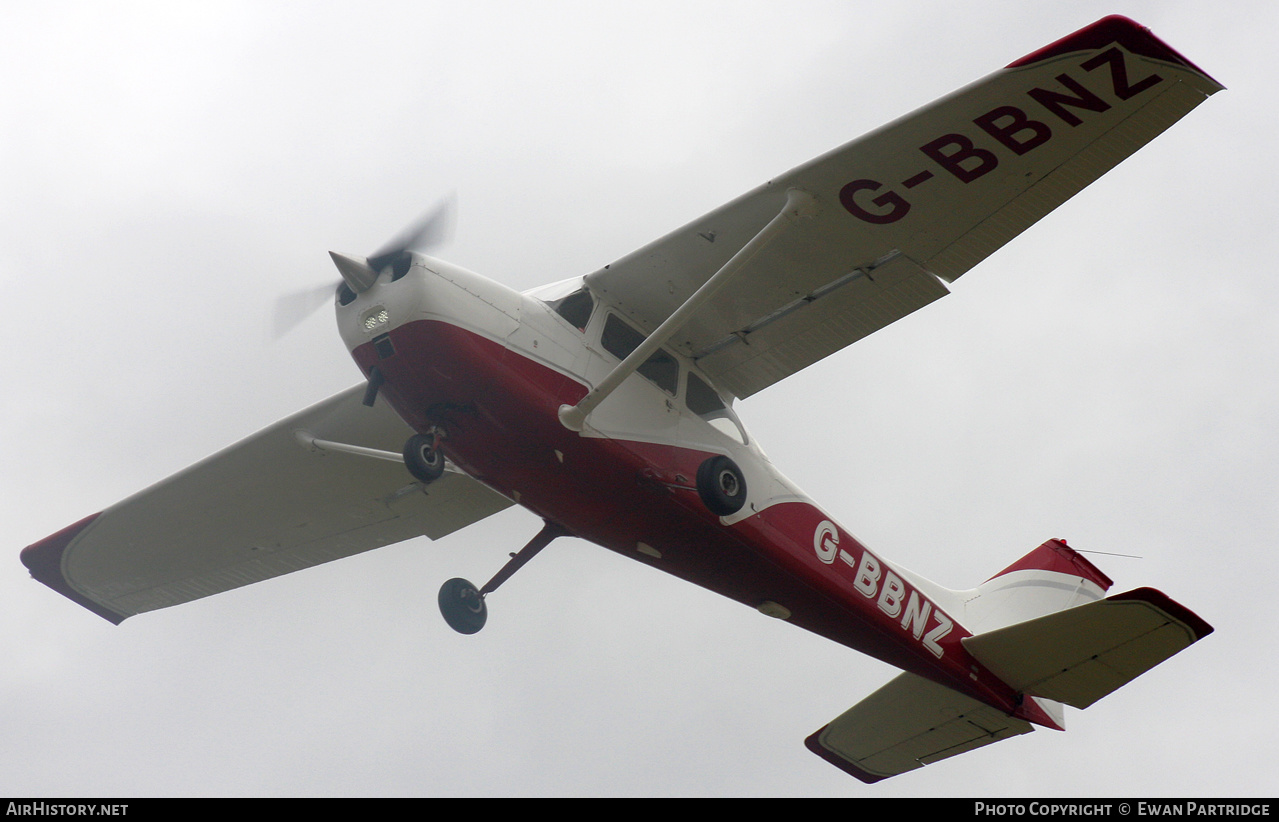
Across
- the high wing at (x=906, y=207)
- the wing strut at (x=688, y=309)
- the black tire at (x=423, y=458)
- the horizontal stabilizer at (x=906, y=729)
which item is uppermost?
the high wing at (x=906, y=207)

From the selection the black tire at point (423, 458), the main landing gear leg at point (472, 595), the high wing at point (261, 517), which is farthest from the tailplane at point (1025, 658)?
the black tire at point (423, 458)

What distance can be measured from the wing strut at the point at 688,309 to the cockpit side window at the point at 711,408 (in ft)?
4.16

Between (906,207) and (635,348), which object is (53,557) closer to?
(635,348)

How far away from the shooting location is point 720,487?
916cm

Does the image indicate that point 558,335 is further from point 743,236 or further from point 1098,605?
point 1098,605

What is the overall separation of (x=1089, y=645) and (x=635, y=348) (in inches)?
170

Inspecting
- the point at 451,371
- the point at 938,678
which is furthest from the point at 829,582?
the point at 451,371

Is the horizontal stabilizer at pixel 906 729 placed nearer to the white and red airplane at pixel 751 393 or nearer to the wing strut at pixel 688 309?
the white and red airplane at pixel 751 393

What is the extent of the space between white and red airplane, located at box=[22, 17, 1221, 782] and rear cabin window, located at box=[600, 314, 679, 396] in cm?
2

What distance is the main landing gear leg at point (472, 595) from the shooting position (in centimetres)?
1010

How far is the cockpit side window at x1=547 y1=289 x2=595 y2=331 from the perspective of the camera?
30.8ft

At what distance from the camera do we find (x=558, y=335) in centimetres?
916

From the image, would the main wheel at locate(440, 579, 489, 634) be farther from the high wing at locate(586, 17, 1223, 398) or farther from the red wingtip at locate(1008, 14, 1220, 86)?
the red wingtip at locate(1008, 14, 1220, 86)

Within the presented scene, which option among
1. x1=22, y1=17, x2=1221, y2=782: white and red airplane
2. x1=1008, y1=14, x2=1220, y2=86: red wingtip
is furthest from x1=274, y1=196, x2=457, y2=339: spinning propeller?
x1=1008, y1=14, x2=1220, y2=86: red wingtip
